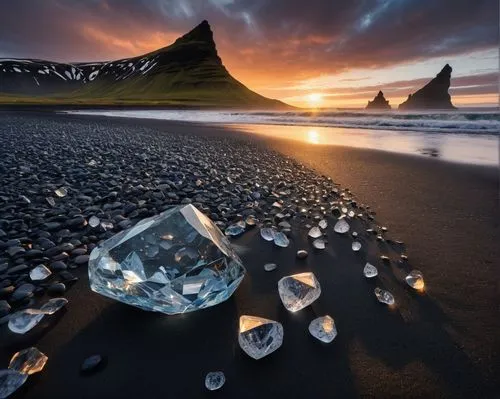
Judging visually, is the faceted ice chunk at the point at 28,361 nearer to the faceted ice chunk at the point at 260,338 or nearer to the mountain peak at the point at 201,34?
the faceted ice chunk at the point at 260,338

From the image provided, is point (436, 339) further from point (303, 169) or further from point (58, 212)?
point (303, 169)

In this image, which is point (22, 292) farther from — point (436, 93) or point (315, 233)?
point (436, 93)

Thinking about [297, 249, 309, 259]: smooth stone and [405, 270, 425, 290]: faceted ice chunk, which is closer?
[405, 270, 425, 290]: faceted ice chunk

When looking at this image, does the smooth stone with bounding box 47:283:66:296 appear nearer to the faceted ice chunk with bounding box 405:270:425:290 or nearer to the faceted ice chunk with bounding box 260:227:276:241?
the faceted ice chunk with bounding box 260:227:276:241

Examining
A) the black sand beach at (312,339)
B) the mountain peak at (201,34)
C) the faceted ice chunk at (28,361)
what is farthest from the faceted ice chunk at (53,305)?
the mountain peak at (201,34)

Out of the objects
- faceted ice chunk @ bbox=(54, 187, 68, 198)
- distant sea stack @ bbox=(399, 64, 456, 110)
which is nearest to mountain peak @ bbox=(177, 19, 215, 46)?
distant sea stack @ bbox=(399, 64, 456, 110)

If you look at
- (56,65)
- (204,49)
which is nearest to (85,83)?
(56,65)

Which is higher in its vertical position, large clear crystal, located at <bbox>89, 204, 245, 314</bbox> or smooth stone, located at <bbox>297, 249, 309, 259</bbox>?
large clear crystal, located at <bbox>89, 204, 245, 314</bbox>
